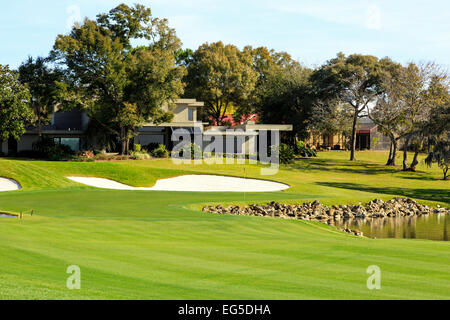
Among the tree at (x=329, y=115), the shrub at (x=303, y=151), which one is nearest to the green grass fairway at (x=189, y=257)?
the tree at (x=329, y=115)

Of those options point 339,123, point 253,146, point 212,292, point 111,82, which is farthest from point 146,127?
point 212,292

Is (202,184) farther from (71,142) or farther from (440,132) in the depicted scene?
(71,142)

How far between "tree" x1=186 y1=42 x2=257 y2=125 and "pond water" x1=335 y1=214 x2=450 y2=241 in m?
46.3

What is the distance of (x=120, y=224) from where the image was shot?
16.1m

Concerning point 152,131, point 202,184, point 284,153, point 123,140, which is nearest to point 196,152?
point 152,131

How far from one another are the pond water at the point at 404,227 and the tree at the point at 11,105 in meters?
32.0

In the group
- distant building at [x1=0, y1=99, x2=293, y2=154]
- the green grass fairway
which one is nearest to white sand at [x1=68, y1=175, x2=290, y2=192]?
the green grass fairway

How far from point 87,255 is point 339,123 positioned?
54.4 meters

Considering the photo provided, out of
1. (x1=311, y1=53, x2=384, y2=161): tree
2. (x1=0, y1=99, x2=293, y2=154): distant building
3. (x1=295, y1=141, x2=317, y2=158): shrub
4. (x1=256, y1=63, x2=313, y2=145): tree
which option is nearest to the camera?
(x1=0, y1=99, x2=293, y2=154): distant building

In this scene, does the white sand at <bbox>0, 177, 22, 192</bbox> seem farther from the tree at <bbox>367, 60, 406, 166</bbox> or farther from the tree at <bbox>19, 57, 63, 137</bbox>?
the tree at <bbox>367, 60, 406, 166</bbox>

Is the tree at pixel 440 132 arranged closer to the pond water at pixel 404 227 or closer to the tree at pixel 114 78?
the pond water at pixel 404 227

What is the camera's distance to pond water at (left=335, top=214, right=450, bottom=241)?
878 inches

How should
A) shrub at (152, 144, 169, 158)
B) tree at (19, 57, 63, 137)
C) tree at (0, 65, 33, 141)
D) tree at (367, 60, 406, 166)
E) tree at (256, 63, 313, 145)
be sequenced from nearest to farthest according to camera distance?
tree at (0, 65, 33, 141), tree at (19, 57, 63, 137), shrub at (152, 144, 169, 158), tree at (367, 60, 406, 166), tree at (256, 63, 313, 145)

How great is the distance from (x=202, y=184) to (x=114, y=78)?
17367 mm
